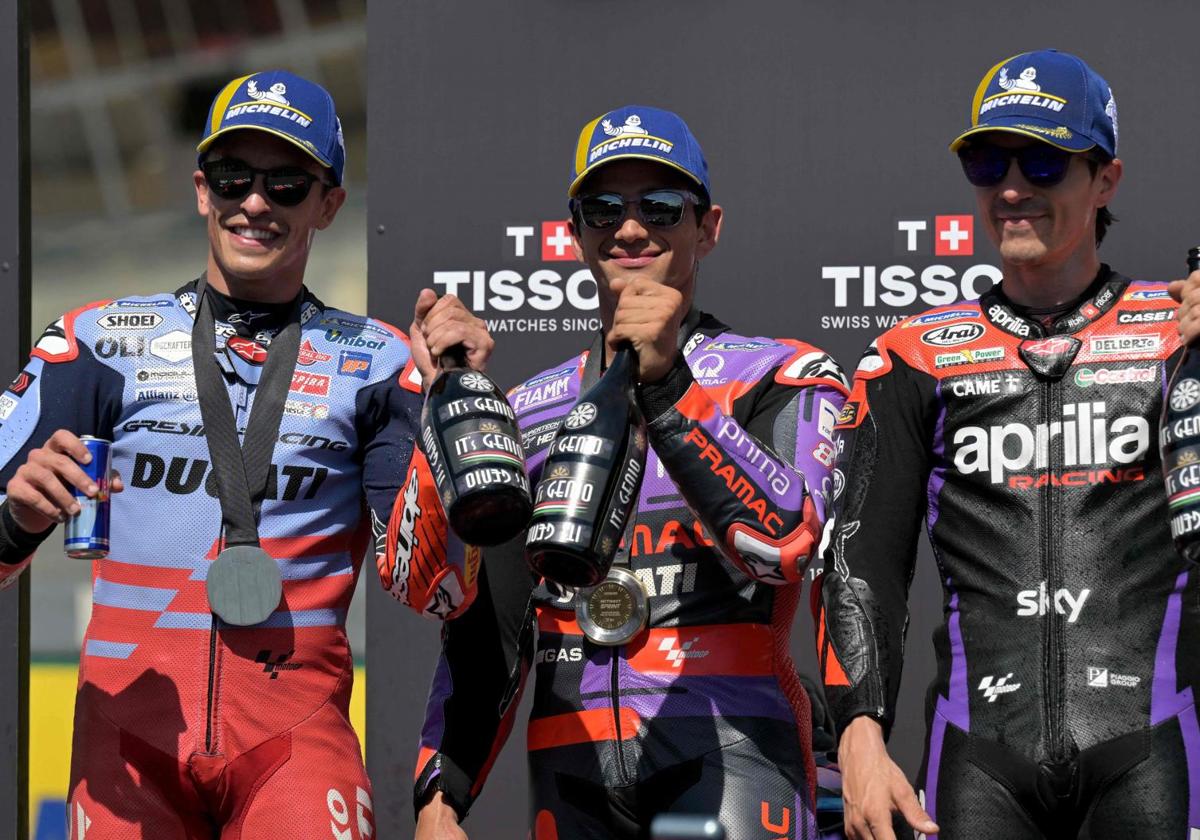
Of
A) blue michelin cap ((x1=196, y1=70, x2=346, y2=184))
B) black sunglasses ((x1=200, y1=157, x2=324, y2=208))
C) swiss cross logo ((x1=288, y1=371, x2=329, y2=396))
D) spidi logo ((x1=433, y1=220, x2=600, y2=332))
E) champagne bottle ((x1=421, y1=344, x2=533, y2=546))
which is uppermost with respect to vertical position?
blue michelin cap ((x1=196, y1=70, x2=346, y2=184))

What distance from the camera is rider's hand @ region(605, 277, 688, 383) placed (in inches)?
100

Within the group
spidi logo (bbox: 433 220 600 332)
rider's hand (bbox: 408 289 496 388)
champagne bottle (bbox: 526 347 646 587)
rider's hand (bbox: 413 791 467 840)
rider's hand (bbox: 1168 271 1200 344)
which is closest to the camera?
champagne bottle (bbox: 526 347 646 587)

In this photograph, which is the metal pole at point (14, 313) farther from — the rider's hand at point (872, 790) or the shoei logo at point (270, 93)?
the rider's hand at point (872, 790)

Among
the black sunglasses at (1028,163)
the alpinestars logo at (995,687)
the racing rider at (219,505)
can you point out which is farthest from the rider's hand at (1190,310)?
the racing rider at (219,505)

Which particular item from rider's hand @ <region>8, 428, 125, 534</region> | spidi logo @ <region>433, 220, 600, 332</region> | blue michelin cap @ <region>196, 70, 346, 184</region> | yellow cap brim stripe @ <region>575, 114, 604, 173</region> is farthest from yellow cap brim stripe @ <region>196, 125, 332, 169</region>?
spidi logo @ <region>433, 220, 600, 332</region>

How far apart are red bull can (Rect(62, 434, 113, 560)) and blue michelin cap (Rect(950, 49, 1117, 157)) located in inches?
59.8

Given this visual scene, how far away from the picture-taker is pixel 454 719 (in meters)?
2.79

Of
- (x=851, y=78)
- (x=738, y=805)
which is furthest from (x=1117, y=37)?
(x=738, y=805)

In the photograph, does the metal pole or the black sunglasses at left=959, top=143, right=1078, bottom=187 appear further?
the metal pole

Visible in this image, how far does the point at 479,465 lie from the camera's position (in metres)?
2.38

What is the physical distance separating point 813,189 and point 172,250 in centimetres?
234

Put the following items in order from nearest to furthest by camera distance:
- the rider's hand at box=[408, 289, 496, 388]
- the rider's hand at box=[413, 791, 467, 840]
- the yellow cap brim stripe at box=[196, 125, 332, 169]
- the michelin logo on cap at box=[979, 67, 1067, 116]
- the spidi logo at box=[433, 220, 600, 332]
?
the rider's hand at box=[408, 289, 496, 388] < the rider's hand at box=[413, 791, 467, 840] < the michelin logo on cap at box=[979, 67, 1067, 116] < the yellow cap brim stripe at box=[196, 125, 332, 169] < the spidi logo at box=[433, 220, 600, 332]

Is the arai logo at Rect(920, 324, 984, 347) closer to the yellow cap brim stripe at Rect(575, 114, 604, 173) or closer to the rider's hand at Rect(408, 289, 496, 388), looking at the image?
the yellow cap brim stripe at Rect(575, 114, 604, 173)

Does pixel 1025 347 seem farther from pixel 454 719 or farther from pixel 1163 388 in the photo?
pixel 454 719
